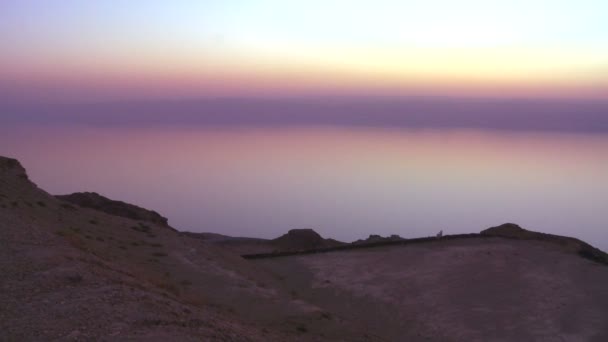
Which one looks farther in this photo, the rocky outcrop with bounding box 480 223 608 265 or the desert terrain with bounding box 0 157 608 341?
the rocky outcrop with bounding box 480 223 608 265

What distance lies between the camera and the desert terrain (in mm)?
8344

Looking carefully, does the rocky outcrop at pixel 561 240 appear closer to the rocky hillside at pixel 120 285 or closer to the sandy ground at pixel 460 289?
the sandy ground at pixel 460 289

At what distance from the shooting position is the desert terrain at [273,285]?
834cm

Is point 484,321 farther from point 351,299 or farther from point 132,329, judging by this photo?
point 132,329

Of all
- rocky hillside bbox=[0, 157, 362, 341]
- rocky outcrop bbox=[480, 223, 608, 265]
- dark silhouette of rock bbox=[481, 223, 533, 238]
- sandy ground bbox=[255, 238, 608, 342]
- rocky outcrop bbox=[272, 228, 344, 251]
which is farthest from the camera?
rocky outcrop bbox=[272, 228, 344, 251]

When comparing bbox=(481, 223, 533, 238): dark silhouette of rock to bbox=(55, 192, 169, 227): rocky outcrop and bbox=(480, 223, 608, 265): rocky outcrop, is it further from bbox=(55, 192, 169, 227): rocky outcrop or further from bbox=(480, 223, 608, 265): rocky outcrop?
bbox=(55, 192, 169, 227): rocky outcrop

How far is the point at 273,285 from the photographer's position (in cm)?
1741

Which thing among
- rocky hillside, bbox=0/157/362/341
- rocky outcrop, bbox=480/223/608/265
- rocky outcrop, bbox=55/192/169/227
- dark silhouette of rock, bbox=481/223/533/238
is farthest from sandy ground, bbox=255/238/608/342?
rocky outcrop, bbox=55/192/169/227

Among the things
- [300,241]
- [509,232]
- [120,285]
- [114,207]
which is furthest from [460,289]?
[114,207]

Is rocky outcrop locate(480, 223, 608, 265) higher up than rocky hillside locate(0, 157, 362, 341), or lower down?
higher up

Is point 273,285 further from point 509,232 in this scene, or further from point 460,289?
point 509,232

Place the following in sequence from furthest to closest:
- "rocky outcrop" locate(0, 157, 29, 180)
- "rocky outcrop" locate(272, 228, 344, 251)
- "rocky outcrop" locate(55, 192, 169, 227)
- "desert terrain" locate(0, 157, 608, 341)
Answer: "rocky outcrop" locate(272, 228, 344, 251), "rocky outcrop" locate(55, 192, 169, 227), "rocky outcrop" locate(0, 157, 29, 180), "desert terrain" locate(0, 157, 608, 341)

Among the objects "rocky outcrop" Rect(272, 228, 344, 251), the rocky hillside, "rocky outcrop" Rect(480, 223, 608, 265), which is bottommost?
the rocky hillside

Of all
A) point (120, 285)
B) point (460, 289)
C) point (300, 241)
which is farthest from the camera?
point (300, 241)
